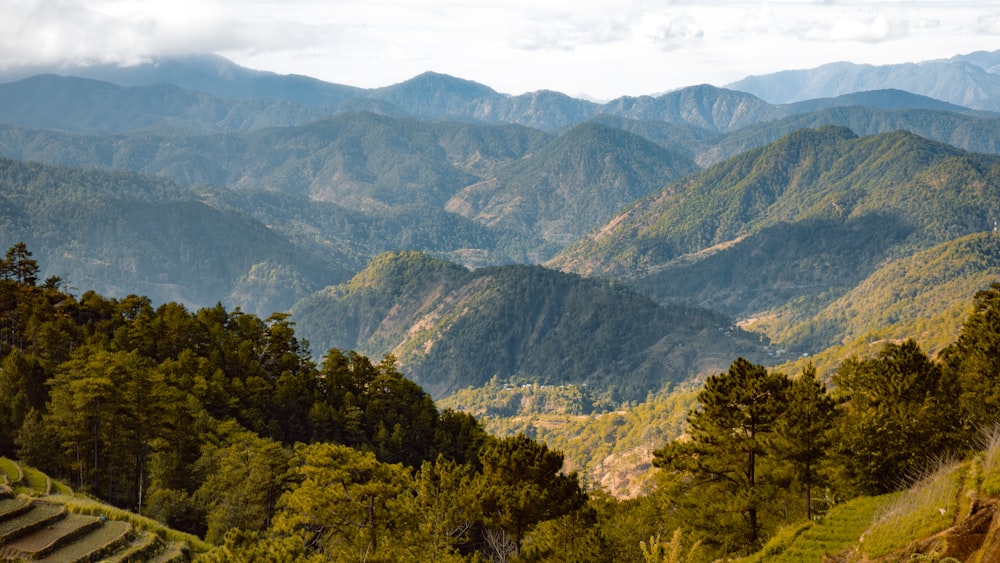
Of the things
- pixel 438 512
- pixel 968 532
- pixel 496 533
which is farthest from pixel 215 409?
pixel 968 532

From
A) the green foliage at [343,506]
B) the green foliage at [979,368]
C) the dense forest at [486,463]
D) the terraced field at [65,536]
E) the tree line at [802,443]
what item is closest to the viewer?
the terraced field at [65,536]

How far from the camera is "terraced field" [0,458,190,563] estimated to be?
127 ft

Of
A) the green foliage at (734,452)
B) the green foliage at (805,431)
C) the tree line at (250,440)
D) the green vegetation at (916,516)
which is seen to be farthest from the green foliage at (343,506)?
the green vegetation at (916,516)

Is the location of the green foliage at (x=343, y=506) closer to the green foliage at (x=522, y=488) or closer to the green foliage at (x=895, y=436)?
the green foliage at (x=522, y=488)

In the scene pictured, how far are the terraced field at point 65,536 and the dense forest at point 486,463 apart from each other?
14.4 ft

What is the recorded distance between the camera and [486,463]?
1825 inches

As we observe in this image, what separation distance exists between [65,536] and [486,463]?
21513 millimetres

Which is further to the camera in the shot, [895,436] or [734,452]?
[734,452]

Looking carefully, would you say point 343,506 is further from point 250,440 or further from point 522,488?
point 250,440

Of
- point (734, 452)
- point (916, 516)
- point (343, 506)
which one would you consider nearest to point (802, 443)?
point (734, 452)

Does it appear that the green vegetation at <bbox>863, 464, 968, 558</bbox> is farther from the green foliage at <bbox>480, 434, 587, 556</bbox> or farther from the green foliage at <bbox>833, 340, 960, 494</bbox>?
the green foliage at <bbox>480, 434, 587, 556</bbox>

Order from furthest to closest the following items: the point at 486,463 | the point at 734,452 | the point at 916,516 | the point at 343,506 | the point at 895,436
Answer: the point at 486,463 → the point at 734,452 → the point at 343,506 → the point at 895,436 → the point at 916,516

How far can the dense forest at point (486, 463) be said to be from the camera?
43.3 meters

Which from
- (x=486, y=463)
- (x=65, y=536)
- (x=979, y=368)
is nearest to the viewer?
(x=65, y=536)
